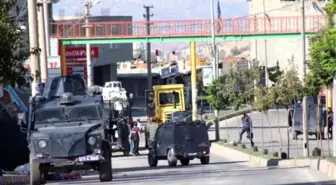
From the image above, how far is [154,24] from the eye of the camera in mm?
68750

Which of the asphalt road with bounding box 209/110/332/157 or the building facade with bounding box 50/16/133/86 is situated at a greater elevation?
the building facade with bounding box 50/16/133/86

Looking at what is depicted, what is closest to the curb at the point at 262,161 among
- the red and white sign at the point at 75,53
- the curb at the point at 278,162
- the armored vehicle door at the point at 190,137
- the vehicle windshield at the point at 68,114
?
the curb at the point at 278,162

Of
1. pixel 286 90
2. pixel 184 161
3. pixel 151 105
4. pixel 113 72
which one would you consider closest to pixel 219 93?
pixel 151 105

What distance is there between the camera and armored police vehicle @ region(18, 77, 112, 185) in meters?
25.4

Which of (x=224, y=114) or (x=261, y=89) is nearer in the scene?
(x=261, y=89)

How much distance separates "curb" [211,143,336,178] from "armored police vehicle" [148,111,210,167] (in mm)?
2117

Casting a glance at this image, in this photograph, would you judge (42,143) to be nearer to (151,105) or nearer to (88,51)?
(151,105)

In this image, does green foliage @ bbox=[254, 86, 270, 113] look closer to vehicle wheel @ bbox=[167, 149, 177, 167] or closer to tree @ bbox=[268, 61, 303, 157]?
tree @ bbox=[268, 61, 303, 157]

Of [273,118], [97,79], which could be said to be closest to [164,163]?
[273,118]

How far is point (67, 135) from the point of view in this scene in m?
25.5

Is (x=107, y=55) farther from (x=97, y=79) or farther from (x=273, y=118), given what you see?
(x=273, y=118)

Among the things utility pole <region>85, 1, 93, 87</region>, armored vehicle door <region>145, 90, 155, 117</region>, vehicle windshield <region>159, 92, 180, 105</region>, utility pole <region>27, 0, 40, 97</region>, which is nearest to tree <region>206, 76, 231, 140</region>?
vehicle windshield <region>159, 92, 180, 105</region>

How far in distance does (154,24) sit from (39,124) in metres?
42.9

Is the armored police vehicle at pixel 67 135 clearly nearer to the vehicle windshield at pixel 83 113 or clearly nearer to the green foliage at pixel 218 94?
the vehicle windshield at pixel 83 113
